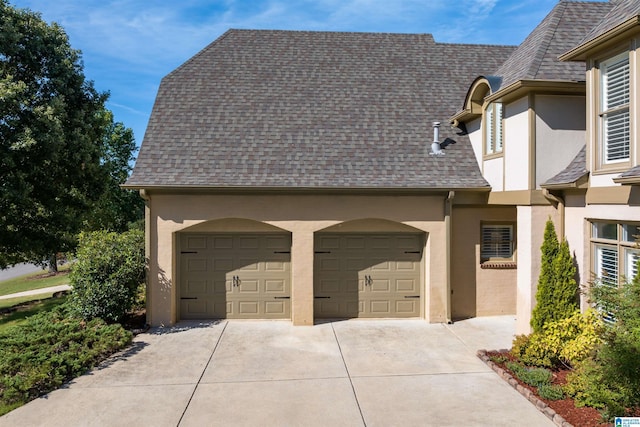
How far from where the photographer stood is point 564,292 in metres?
8.72

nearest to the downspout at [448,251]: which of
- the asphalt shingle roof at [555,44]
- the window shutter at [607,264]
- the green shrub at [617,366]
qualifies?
the asphalt shingle roof at [555,44]

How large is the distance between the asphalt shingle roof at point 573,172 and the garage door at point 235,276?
6.33 meters

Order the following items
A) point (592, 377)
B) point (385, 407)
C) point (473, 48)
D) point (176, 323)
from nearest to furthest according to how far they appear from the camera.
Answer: point (592, 377), point (385, 407), point (176, 323), point (473, 48)

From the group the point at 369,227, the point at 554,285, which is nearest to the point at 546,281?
the point at 554,285

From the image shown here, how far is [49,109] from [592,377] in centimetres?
1455

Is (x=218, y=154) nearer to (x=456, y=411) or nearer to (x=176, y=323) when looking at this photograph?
(x=176, y=323)

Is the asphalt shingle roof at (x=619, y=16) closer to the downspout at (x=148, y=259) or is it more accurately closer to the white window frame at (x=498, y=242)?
the white window frame at (x=498, y=242)

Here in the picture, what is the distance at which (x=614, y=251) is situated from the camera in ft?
26.3

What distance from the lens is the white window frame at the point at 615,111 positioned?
7.59m

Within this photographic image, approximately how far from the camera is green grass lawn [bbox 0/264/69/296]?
24.5m

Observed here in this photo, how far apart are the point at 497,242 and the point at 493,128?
3.04 meters

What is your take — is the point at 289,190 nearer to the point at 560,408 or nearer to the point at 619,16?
the point at 560,408

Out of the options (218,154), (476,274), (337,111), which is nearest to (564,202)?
(476,274)

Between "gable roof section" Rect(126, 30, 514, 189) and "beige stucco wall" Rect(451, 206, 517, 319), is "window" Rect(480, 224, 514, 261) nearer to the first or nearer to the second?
"beige stucco wall" Rect(451, 206, 517, 319)
